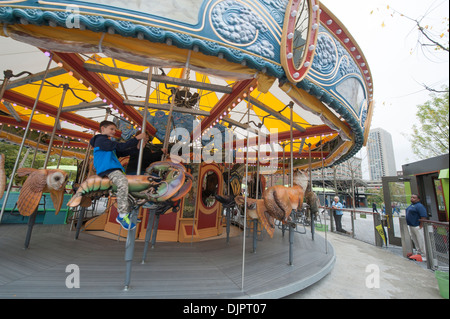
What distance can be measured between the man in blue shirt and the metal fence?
522 mm

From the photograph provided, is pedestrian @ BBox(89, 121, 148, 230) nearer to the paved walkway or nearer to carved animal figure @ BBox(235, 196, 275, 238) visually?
carved animal figure @ BBox(235, 196, 275, 238)

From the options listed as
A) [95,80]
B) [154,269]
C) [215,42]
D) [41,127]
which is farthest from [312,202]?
[41,127]

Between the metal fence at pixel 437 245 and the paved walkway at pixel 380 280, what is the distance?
27cm

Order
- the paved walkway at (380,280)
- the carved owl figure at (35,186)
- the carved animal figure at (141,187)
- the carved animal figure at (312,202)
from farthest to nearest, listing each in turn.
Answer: the carved animal figure at (312,202) < the carved owl figure at (35,186) < the paved walkway at (380,280) < the carved animal figure at (141,187)

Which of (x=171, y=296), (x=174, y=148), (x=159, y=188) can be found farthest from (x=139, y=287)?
(x=174, y=148)

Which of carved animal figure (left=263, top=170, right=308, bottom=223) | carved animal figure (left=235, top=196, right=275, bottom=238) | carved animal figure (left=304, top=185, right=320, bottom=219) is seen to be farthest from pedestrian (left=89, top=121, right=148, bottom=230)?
carved animal figure (left=304, top=185, right=320, bottom=219)

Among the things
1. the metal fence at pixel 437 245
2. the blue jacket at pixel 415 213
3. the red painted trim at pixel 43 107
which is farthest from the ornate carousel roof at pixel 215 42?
the blue jacket at pixel 415 213

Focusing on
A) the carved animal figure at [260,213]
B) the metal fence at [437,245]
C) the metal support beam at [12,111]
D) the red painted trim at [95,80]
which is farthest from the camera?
the metal support beam at [12,111]

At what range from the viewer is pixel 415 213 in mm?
5031

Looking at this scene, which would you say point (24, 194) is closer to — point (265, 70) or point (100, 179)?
point (100, 179)

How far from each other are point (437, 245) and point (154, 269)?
599cm

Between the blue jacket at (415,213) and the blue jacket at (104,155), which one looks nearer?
the blue jacket at (104,155)

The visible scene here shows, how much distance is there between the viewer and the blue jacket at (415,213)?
490 centimetres

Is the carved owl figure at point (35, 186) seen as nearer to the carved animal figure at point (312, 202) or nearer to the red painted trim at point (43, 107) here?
the red painted trim at point (43, 107)
